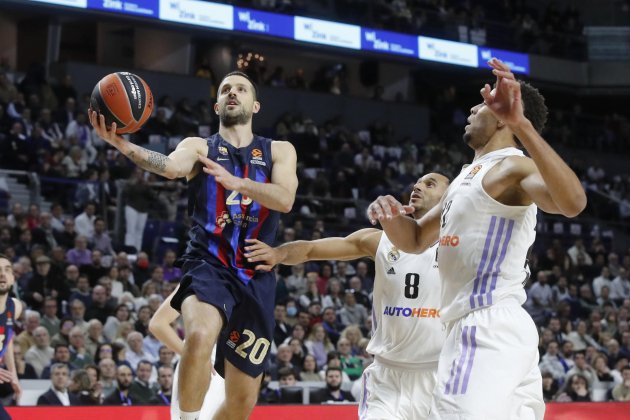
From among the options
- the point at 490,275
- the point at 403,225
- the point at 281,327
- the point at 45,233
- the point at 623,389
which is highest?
the point at 45,233

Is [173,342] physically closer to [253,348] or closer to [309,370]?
[253,348]

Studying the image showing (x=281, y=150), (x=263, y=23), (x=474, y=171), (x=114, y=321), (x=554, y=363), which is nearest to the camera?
(x=474, y=171)

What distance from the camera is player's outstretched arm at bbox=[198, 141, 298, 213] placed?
220 inches

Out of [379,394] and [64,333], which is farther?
[64,333]

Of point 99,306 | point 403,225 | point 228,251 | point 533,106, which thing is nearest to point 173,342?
point 228,251

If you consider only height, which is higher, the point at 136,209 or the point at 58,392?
the point at 136,209

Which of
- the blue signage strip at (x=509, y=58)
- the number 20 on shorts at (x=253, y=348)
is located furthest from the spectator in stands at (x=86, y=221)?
the blue signage strip at (x=509, y=58)

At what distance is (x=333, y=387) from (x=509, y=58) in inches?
592

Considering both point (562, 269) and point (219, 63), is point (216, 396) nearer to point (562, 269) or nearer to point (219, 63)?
point (562, 269)

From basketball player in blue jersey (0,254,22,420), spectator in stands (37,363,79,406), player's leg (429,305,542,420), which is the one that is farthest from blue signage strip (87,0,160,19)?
player's leg (429,305,542,420)

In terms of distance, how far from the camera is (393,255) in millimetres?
6590

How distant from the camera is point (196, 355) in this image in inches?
226

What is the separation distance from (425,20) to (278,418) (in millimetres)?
17003

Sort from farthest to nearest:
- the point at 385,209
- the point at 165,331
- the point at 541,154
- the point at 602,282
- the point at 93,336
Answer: the point at 602,282 < the point at 93,336 < the point at 165,331 < the point at 385,209 < the point at 541,154
